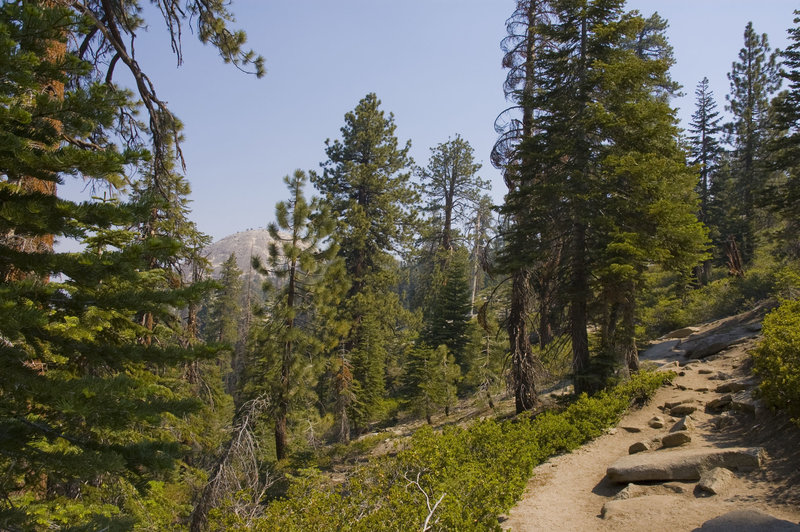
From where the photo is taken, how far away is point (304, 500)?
5.91 meters

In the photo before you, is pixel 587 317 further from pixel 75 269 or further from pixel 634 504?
pixel 75 269

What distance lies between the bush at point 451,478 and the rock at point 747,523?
239cm

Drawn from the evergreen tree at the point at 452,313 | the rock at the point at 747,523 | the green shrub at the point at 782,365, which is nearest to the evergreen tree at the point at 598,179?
the green shrub at the point at 782,365

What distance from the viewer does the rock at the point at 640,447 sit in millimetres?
8391

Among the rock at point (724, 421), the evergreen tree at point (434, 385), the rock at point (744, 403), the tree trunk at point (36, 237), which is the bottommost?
the evergreen tree at point (434, 385)

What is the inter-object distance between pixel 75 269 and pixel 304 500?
4.20 meters

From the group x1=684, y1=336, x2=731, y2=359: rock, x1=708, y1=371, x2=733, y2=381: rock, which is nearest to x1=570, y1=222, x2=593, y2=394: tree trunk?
x1=708, y1=371, x2=733, y2=381: rock

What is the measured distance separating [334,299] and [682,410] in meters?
8.97

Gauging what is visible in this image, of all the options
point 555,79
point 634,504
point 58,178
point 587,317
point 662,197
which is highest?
point 555,79

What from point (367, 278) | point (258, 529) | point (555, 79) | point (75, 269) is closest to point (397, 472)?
point (258, 529)

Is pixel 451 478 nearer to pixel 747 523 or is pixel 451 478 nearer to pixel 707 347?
pixel 747 523

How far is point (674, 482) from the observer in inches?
264

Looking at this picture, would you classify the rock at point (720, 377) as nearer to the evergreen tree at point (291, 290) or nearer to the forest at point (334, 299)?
the forest at point (334, 299)

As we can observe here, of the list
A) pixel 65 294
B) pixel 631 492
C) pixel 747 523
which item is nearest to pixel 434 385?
pixel 631 492
